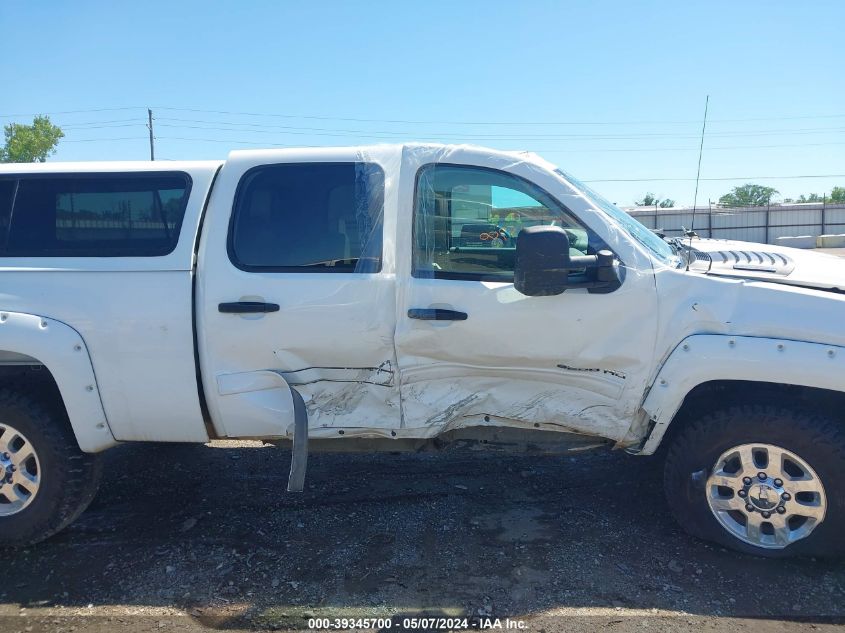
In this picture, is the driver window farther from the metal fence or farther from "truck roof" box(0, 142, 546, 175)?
the metal fence

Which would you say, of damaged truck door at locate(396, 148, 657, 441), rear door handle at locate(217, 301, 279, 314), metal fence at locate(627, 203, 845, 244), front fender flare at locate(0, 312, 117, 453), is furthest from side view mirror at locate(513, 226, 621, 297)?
metal fence at locate(627, 203, 845, 244)

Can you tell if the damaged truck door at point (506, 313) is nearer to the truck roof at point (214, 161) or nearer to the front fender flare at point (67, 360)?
the truck roof at point (214, 161)

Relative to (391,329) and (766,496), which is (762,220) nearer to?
(766,496)

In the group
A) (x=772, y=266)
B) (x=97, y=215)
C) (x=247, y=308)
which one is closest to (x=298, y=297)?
(x=247, y=308)

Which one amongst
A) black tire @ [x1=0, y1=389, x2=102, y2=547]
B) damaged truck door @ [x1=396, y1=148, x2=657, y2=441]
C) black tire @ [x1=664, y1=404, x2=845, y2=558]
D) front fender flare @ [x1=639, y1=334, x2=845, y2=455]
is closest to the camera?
front fender flare @ [x1=639, y1=334, x2=845, y2=455]

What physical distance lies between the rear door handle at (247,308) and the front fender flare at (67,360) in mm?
796

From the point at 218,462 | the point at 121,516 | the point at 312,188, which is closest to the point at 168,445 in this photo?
the point at 218,462

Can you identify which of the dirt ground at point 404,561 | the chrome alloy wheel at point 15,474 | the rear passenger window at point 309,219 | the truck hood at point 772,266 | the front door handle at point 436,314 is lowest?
the dirt ground at point 404,561

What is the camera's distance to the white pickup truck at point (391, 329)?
10.4 ft

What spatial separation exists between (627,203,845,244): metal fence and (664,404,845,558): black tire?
113 ft

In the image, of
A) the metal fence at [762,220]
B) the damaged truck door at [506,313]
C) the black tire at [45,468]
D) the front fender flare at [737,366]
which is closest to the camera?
the front fender flare at [737,366]

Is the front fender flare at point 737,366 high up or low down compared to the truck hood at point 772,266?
down

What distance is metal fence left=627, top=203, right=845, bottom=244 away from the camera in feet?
119

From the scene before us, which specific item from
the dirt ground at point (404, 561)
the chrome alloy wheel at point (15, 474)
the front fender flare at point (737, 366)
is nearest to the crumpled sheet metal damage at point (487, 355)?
the front fender flare at point (737, 366)
